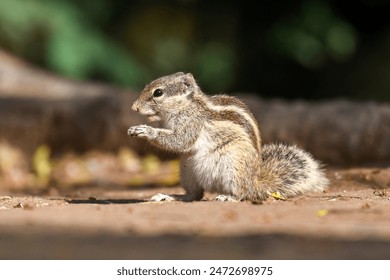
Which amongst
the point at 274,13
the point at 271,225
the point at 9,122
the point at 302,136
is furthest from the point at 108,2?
the point at 271,225

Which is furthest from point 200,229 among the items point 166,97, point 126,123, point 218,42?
point 218,42

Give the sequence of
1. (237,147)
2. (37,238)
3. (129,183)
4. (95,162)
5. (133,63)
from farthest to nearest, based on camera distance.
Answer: (133,63)
(95,162)
(129,183)
(237,147)
(37,238)

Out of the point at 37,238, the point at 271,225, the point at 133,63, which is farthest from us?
the point at 133,63

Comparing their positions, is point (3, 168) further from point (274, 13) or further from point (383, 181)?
point (274, 13)

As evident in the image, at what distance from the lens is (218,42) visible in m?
16.8

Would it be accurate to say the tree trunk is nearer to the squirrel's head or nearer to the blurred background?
the blurred background

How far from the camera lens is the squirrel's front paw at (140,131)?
7129 mm

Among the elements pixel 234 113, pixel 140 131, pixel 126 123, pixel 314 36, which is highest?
pixel 314 36

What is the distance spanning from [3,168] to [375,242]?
7246 mm

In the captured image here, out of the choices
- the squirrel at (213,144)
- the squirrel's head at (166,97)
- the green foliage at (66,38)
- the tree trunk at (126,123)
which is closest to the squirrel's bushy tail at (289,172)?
the squirrel at (213,144)

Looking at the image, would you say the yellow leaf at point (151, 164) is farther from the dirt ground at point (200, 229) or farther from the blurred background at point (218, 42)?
the blurred background at point (218, 42)

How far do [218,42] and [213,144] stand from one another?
9.87 meters

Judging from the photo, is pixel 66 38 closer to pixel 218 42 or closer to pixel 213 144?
pixel 218 42

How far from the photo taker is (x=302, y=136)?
1103cm
